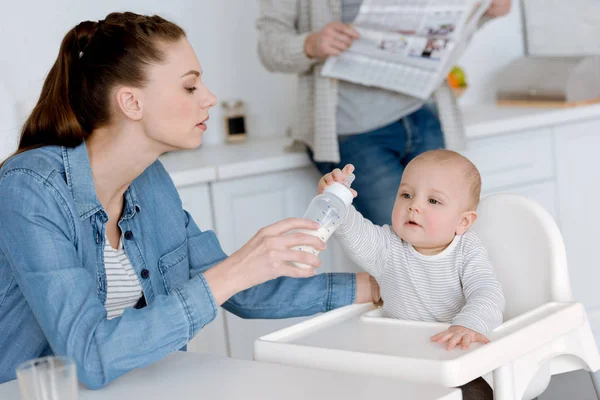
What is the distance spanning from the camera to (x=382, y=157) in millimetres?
2230

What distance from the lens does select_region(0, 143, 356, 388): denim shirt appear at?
1190 millimetres

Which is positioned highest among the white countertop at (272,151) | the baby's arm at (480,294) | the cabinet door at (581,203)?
the white countertop at (272,151)

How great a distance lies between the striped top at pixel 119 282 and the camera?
1472 mm

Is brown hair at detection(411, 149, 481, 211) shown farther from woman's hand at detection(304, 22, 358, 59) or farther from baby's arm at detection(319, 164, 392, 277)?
woman's hand at detection(304, 22, 358, 59)

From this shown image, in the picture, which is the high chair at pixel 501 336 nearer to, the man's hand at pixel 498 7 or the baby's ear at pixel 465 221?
the baby's ear at pixel 465 221

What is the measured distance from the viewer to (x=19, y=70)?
2.61 m

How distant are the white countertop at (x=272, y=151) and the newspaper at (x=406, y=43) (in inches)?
13.1

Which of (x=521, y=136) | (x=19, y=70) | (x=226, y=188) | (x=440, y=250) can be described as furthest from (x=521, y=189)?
(x=19, y=70)

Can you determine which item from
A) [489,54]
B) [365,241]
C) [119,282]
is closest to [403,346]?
[365,241]

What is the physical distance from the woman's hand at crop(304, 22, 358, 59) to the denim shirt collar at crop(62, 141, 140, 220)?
0.92 meters

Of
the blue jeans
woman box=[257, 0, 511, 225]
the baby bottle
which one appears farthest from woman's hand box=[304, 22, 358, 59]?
the baby bottle

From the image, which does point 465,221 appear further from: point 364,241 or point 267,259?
point 267,259

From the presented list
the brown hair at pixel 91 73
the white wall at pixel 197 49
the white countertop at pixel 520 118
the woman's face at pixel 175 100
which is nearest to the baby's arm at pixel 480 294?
the woman's face at pixel 175 100

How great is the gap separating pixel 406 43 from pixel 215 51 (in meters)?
0.84
